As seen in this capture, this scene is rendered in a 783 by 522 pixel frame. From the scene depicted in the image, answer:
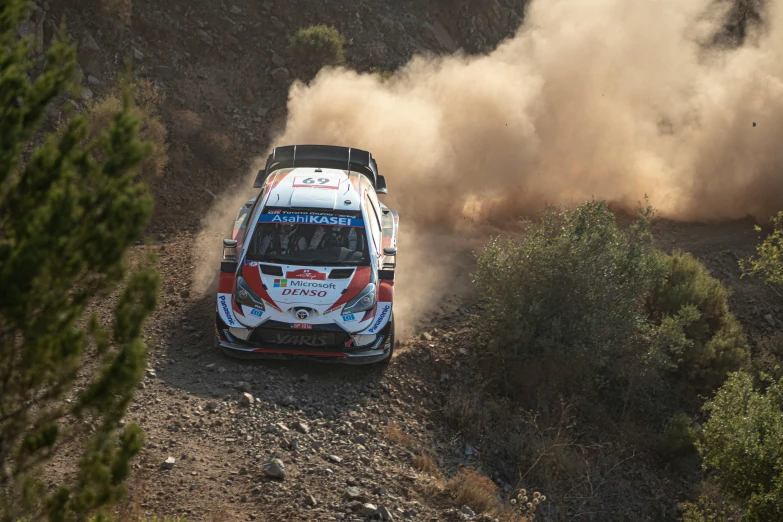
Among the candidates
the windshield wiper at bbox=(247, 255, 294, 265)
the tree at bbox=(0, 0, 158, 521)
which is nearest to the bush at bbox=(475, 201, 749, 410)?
the windshield wiper at bbox=(247, 255, 294, 265)

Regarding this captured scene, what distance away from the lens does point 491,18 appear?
2289 centimetres

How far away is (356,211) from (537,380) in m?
3.09

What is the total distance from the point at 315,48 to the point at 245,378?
37.7 ft

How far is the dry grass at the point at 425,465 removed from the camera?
289 inches

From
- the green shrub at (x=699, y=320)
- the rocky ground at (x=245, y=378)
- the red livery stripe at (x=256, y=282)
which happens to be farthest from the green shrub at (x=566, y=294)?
the red livery stripe at (x=256, y=282)

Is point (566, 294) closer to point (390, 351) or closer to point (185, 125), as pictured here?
point (390, 351)

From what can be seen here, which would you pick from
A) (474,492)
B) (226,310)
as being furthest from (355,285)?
(474,492)

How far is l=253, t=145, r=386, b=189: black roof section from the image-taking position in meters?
10.3

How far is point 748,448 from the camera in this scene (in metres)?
7.41

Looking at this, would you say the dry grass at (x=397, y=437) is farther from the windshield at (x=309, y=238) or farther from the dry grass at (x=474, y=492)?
the windshield at (x=309, y=238)

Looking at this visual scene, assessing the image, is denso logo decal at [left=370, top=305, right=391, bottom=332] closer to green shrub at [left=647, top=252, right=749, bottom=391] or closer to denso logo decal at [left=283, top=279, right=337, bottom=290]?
denso logo decal at [left=283, top=279, right=337, bottom=290]

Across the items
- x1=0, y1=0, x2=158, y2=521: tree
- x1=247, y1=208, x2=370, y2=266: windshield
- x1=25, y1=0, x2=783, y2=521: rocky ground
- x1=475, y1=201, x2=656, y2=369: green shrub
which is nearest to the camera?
x1=0, y1=0, x2=158, y2=521: tree

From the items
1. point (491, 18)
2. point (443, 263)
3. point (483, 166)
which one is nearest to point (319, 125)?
point (483, 166)

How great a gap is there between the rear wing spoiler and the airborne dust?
103 inches
